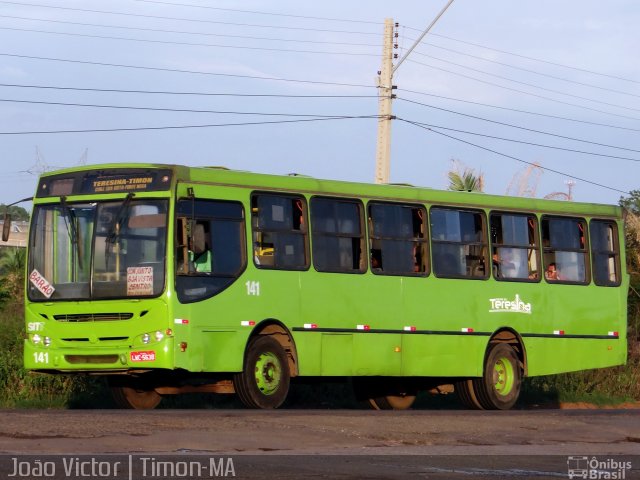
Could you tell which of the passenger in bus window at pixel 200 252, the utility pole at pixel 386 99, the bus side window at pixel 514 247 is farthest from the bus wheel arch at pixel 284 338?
the utility pole at pixel 386 99

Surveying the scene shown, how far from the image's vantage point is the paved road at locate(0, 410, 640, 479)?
11.5 metres

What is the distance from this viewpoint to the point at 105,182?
18.1 metres

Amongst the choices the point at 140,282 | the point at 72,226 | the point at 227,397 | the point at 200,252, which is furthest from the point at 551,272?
the point at 72,226

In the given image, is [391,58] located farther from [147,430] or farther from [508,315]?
[147,430]

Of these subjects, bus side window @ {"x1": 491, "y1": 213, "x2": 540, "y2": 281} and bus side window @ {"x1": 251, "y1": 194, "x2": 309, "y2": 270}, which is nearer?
bus side window @ {"x1": 251, "y1": 194, "x2": 309, "y2": 270}

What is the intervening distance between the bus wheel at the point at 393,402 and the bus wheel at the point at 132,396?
193 inches

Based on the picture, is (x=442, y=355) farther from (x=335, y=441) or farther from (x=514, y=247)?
(x=335, y=441)

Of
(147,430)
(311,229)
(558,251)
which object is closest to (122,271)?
(311,229)

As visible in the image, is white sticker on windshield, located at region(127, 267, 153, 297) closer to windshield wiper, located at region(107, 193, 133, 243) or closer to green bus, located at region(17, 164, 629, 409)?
green bus, located at region(17, 164, 629, 409)

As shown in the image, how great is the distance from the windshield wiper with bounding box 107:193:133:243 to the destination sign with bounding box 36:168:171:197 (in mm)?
169

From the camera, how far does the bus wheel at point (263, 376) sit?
59.8 ft

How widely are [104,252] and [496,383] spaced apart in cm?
735

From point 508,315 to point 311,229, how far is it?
436cm

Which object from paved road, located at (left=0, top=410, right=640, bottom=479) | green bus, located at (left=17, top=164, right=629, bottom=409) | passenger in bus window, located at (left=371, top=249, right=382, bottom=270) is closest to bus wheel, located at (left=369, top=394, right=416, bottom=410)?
green bus, located at (left=17, top=164, right=629, bottom=409)
